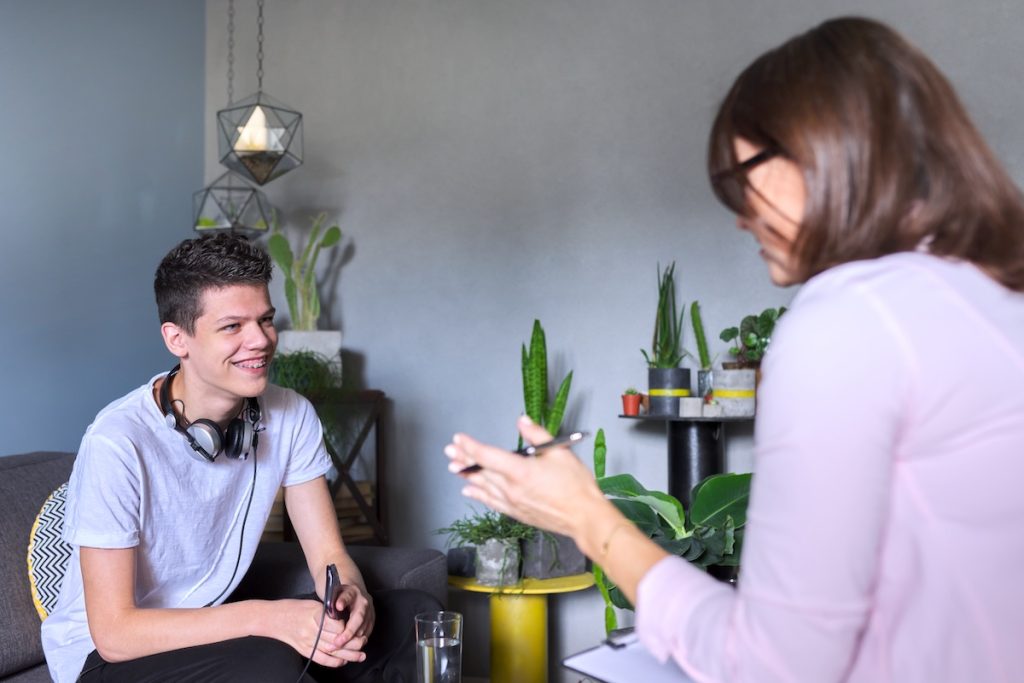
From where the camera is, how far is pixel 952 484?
72cm

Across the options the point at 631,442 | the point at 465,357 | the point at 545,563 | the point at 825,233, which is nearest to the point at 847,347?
the point at 825,233

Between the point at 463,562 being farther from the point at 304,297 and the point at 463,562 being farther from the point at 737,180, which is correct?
the point at 737,180

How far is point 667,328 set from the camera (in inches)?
127

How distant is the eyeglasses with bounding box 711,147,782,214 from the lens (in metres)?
0.83

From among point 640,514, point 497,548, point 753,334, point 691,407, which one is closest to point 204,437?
point 640,514

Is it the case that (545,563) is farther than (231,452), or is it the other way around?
(545,563)

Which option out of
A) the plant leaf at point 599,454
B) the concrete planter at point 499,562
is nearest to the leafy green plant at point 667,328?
the plant leaf at point 599,454

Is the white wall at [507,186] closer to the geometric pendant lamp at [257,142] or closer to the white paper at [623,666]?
the geometric pendant lamp at [257,142]

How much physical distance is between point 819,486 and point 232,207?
3239 millimetres

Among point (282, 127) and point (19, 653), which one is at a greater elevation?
point (282, 127)

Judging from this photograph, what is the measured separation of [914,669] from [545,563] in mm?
2217

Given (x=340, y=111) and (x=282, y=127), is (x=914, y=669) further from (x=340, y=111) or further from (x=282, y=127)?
(x=340, y=111)

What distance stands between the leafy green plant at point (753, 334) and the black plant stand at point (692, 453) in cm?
20

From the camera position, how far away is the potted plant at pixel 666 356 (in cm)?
306
